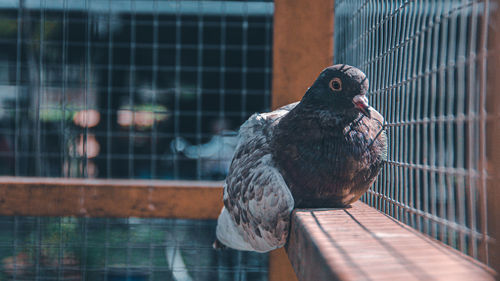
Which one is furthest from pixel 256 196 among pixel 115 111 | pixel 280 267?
pixel 115 111

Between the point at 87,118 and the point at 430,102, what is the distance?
77.6 inches

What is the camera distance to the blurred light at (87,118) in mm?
2539

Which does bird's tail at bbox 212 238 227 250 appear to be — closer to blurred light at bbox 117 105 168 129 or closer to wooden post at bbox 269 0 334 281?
wooden post at bbox 269 0 334 281

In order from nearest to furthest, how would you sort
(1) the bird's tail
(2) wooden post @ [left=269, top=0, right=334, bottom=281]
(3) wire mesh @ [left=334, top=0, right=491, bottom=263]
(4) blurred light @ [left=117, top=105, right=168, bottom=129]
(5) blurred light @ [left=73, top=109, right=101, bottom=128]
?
(3) wire mesh @ [left=334, top=0, right=491, bottom=263]
(1) the bird's tail
(2) wooden post @ [left=269, top=0, right=334, bottom=281]
(5) blurred light @ [left=73, top=109, right=101, bottom=128]
(4) blurred light @ [left=117, top=105, right=168, bottom=129]

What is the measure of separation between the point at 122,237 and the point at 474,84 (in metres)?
1.92

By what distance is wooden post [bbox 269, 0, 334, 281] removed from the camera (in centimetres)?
223

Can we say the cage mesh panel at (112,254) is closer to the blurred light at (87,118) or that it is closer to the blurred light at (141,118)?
the blurred light at (87,118)

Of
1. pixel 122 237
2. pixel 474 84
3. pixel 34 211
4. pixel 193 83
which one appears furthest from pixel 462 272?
pixel 193 83

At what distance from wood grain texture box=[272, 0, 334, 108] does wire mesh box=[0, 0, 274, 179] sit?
34 centimetres

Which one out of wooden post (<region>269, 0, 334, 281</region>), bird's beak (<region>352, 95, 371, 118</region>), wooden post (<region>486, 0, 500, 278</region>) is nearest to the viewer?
wooden post (<region>486, 0, 500, 278</region>)

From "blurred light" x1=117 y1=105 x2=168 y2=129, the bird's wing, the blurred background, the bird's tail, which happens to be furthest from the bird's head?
"blurred light" x1=117 y1=105 x2=168 y2=129

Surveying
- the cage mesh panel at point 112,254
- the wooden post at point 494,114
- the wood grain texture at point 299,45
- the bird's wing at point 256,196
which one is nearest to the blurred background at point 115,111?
the cage mesh panel at point 112,254

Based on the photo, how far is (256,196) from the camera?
4.81 ft

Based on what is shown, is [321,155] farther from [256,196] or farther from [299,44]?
[299,44]
